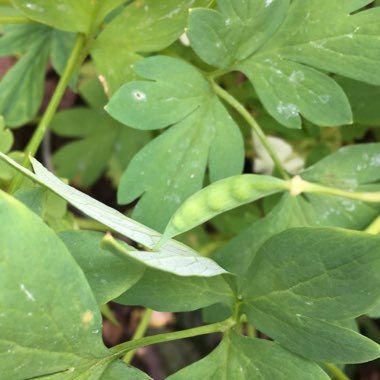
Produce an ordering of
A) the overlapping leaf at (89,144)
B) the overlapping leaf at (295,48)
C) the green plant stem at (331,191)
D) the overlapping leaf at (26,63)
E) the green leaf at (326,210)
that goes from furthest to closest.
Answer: the overlapping leaf at (89,144) → the overlapping leaf at (26,63) → the green leaf at (326,210) → the overlapping leaf at (295,48) → the green plant stem at (331,191)

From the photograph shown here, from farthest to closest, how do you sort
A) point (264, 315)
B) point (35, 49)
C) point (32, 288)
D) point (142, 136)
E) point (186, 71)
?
point (142, 136) → point (35, 49) → point (186, 71) → point (264, 315) → point (32, 288)

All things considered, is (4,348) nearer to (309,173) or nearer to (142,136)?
(309,173)

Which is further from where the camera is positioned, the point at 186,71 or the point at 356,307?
the point at 186,71

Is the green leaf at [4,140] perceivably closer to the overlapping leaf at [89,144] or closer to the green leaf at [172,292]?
the green leaf at [172,292]

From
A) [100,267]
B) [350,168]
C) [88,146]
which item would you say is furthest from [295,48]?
[88,146]

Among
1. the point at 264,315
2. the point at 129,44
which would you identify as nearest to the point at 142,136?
the point at 129,44

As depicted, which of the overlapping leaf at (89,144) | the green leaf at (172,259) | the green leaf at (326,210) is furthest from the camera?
the overlapping leaf at (89,144)

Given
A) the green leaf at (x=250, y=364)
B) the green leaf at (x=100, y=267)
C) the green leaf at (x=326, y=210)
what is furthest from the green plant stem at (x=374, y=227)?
the green leaf at (x=100, y=267)
